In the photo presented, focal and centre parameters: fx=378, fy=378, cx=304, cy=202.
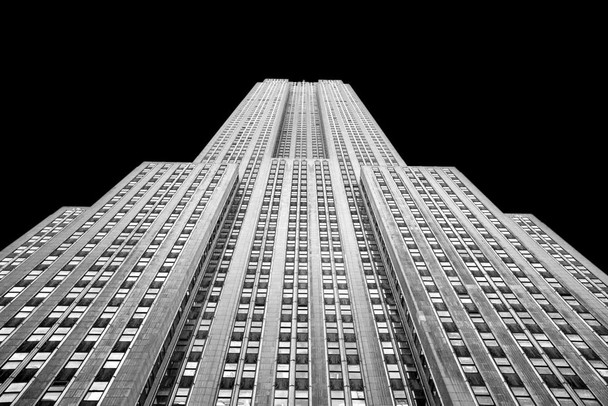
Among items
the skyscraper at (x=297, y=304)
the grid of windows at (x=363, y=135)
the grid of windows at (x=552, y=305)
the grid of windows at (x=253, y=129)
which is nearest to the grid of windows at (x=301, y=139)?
the grid of windows at (x=253, y=129)

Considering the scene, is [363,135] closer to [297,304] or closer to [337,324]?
[297,304]

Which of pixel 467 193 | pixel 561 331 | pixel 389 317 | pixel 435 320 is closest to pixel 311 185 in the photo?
pixel 467 193

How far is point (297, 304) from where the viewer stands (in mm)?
63000

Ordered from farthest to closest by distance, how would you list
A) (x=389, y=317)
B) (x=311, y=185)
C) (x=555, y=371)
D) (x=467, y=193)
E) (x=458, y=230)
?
1. (x=311, y=185)
2. (x=467, y=193)
3. (x=458, y=230)
4. (x=389, y=317)
5. (x=555, y=371)

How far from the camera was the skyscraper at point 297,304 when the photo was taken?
4606cm

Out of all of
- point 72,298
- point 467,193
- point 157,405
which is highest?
point 467,193

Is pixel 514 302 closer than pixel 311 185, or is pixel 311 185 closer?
pixel 514 302

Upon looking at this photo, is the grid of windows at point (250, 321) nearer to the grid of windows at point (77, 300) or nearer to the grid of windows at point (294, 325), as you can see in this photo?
the grid of windows at point (294, 325)

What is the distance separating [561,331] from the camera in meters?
53.3

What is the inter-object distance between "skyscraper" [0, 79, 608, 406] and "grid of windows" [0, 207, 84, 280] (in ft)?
1.87

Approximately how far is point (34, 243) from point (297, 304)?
190 feet

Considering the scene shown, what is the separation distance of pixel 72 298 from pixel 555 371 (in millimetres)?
67003

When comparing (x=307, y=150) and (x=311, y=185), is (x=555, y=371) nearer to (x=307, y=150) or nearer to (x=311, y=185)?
(x=311, y=185)

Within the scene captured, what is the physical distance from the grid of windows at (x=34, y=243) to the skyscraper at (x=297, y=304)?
0.57 meters
